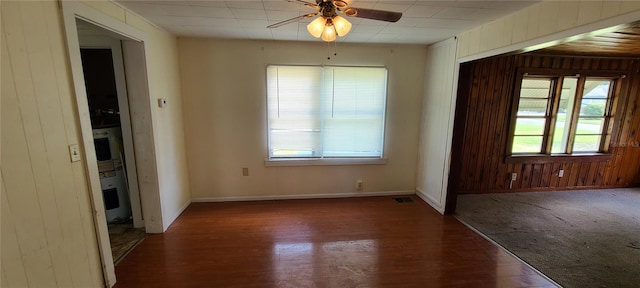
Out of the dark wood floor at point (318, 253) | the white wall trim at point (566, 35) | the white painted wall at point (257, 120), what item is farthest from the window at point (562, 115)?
the dark wood floor at point (318, 253)

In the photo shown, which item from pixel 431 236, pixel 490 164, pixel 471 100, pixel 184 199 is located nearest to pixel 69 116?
pixel 184 199

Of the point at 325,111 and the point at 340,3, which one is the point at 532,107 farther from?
the point at 340,3

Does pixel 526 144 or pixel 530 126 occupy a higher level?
pixel 530 126

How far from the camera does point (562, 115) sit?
4.21 m

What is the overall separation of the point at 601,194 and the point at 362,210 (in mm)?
4144

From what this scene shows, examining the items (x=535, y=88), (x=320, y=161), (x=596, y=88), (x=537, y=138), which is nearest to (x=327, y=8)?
(x=320, y=161)

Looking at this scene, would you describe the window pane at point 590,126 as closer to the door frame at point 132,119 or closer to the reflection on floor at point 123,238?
the door frame at point 132,119

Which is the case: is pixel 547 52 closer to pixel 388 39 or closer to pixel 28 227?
pixel 388 39

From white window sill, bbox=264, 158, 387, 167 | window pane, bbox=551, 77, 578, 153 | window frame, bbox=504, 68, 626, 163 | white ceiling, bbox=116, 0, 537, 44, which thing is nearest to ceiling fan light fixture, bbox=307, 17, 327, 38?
white ceiling, bbox=116, 0, 537, 44

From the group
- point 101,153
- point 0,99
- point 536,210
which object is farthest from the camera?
point 536,210

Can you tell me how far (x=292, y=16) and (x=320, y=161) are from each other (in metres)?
2.06

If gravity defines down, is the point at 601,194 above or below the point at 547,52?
below

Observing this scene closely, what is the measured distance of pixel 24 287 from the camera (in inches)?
54.7

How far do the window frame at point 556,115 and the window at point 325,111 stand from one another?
2.17m
